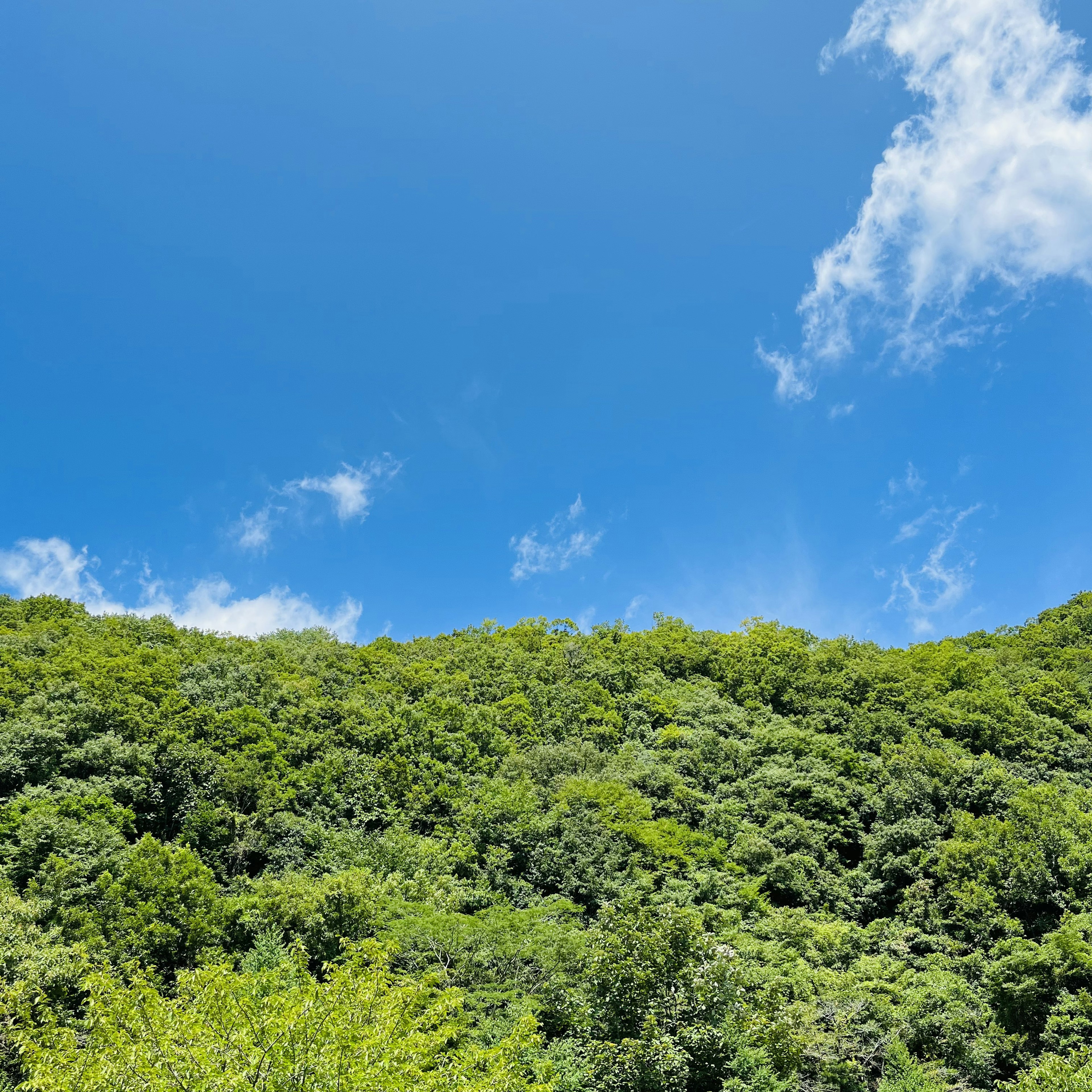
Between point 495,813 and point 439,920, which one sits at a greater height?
point 495,813

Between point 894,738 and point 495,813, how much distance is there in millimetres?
23486

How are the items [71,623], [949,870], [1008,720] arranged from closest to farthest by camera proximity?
[949,870], [1008,720], [71,623]

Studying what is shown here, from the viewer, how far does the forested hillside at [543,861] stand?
1784cm

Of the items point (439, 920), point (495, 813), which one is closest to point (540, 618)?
point (495, 813)

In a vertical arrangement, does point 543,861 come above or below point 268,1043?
above

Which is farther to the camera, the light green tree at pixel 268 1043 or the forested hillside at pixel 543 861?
the forested hillside at pixel 543 861

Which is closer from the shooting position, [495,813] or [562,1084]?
[562,1084]

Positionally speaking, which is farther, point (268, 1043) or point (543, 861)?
point (543, 861)

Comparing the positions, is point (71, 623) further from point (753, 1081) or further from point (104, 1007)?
point (753, 1081)

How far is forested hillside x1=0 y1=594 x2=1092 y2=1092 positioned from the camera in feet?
58.5

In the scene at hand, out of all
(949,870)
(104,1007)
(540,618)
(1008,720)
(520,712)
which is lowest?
(949,870)

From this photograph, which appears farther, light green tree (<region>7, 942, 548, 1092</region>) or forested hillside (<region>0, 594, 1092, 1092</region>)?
forested hillside (<region>0, 594, 1092, 1092</region>)

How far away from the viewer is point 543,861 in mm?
33906

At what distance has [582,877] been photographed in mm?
32750
